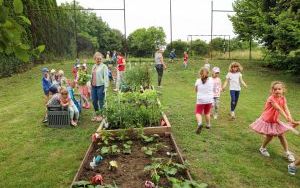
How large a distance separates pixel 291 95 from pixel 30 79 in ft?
43.5

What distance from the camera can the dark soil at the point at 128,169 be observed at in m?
5.39

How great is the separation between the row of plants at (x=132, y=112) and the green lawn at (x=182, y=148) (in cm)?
64

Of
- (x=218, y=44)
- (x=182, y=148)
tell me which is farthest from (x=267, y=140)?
(x=218, y=44)

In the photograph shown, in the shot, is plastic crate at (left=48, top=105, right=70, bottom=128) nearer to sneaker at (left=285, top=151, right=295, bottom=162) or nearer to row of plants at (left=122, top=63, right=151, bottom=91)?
row of plants at (left=122, top=63, right=151, bottom=91)

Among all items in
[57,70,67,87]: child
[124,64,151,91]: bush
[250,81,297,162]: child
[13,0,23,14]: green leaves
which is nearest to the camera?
[13,0,23,14]: green leaves

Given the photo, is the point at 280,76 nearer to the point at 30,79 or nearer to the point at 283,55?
the point at 283,55

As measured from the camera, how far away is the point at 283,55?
66.8ft

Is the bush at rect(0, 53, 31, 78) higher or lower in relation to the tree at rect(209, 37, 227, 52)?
lower

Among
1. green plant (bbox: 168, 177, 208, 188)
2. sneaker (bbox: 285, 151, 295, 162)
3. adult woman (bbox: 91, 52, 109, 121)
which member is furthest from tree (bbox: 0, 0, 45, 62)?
adult woman (bbox: 91, 52, 109, 121)

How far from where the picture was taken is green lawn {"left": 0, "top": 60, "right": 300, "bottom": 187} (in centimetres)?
592

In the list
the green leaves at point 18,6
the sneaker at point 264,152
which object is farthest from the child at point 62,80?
the green leaves at point 18,6

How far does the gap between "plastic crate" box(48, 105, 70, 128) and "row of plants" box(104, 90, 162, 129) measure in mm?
1233

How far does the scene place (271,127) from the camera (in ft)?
22.8

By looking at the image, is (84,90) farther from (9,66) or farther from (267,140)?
(9,66)
